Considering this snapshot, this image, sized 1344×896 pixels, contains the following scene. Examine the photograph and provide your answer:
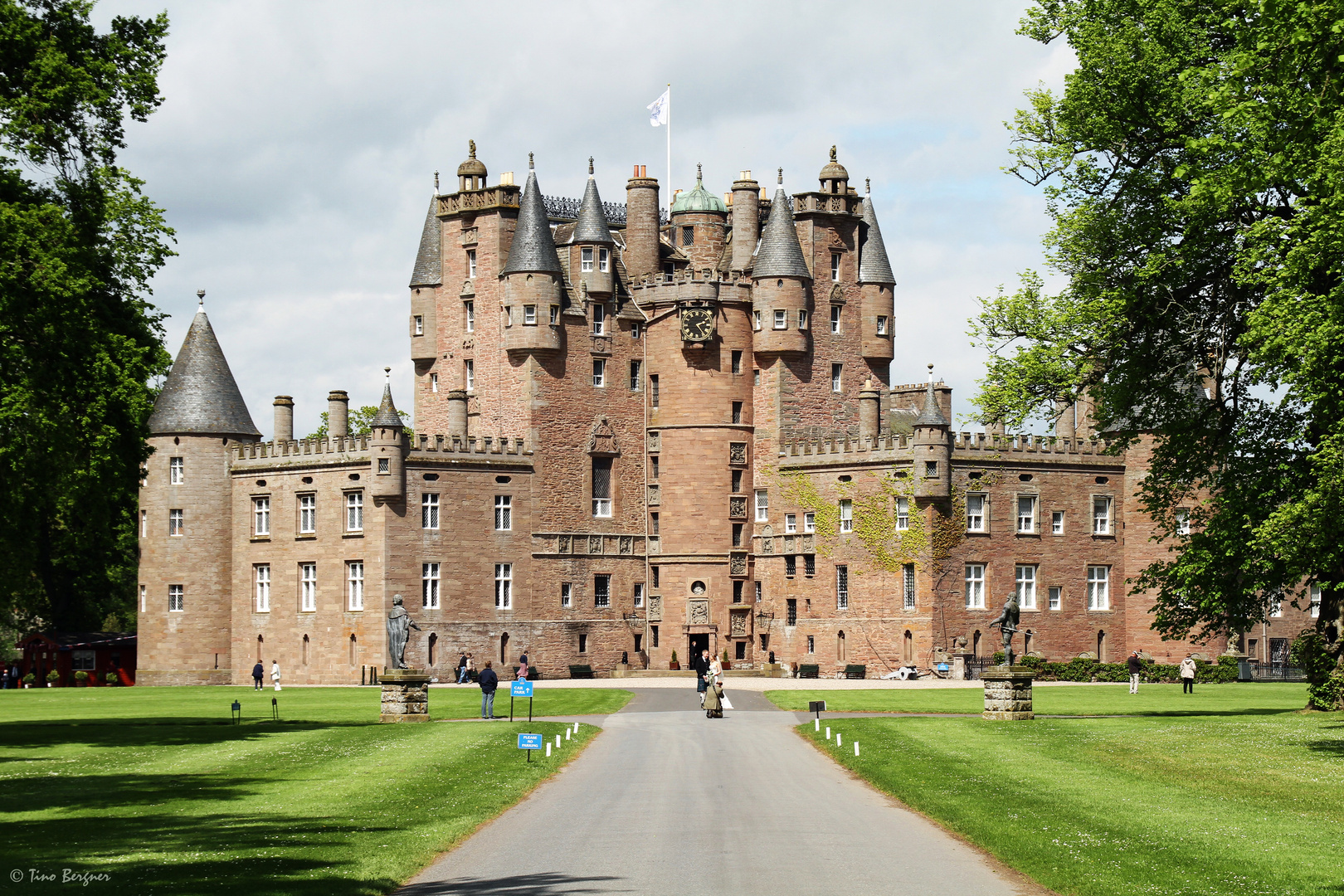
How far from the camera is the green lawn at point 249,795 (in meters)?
18.0

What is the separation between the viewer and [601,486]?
3068 inches

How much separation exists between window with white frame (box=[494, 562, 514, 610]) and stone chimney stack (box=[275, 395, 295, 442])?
38.8ft

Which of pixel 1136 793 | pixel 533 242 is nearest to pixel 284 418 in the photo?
pixel 533 242

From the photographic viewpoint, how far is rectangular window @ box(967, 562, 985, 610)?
7188 centimetres

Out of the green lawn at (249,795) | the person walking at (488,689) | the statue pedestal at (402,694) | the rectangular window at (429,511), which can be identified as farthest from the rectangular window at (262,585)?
the statue pedestal at (402,694)

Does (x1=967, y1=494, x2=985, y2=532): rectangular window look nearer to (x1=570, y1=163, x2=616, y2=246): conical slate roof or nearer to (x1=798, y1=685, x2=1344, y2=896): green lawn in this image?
(x1=570, y1=163, x2=616, y2=246): conical slate roof

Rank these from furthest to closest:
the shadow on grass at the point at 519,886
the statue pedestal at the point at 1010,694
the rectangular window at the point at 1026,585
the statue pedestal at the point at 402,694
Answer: the rectangular window at the point at 1026,585, the statue pedestal at the point at 402,694, the statue pedestal at the point at 1010,694, the shadow on grass at the point at 519,886

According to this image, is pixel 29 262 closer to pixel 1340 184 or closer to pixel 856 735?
pixel 856 735

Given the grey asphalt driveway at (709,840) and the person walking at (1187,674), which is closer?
the grey asphalt driveway at (709,840)

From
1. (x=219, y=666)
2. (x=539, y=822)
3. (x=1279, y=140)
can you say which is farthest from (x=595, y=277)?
(x=539, y=822)

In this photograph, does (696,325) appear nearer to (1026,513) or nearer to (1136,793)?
(1026,513)

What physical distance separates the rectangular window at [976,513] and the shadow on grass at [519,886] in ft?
186

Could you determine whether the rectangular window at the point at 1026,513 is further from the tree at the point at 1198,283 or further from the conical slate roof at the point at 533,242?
the tree at the point at 1198,283

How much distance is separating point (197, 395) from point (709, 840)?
61569 millimetres
